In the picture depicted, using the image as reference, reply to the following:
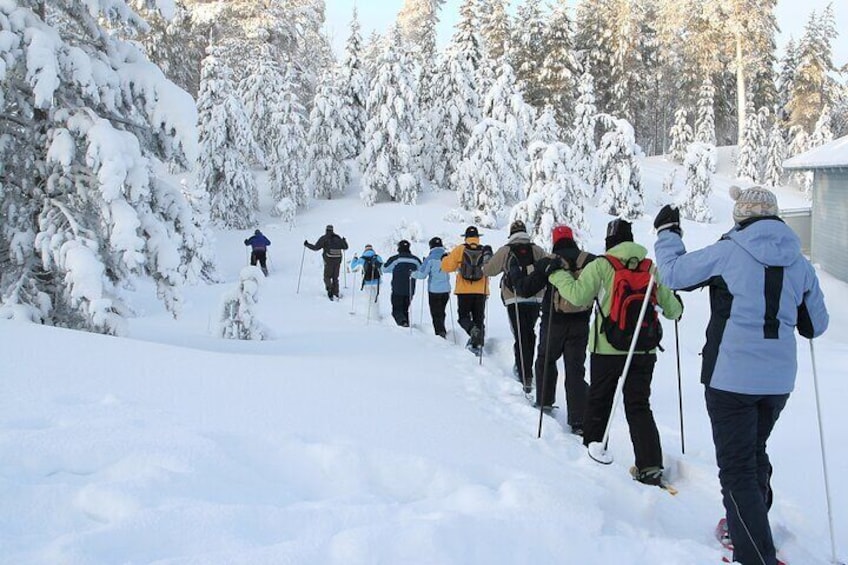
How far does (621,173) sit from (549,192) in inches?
535

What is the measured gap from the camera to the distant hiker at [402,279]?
38.5 feet

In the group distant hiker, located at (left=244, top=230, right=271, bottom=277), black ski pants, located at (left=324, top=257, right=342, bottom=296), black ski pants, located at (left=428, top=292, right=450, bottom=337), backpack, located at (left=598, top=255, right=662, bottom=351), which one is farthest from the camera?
Result: distant hiker, located at (left=244, top=230, right=271, bottom=277)

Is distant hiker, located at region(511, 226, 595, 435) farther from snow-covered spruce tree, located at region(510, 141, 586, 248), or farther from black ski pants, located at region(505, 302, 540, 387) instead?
snow-covered spruce tree, located at region(510, 141, 586, 248)

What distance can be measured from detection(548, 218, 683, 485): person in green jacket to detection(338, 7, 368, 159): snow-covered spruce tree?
100ft

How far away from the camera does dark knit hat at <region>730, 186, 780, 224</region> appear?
3.23 metres

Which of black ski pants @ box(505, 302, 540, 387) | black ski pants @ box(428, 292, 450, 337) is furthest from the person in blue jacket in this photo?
black ski pants @ box(428, 292, 450, 337)

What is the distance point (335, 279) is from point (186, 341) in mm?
8079

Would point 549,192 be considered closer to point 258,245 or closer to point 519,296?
point 258,245

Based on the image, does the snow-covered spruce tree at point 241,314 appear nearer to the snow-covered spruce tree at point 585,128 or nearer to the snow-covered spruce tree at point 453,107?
the snow-covered spruce tree at point 453,107

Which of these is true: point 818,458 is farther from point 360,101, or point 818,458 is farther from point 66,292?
point 360,101

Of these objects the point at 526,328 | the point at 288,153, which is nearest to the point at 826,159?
the point at 526,328

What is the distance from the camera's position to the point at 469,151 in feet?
99.5

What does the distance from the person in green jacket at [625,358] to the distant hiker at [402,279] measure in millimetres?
7069

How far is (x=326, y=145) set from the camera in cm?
3372
